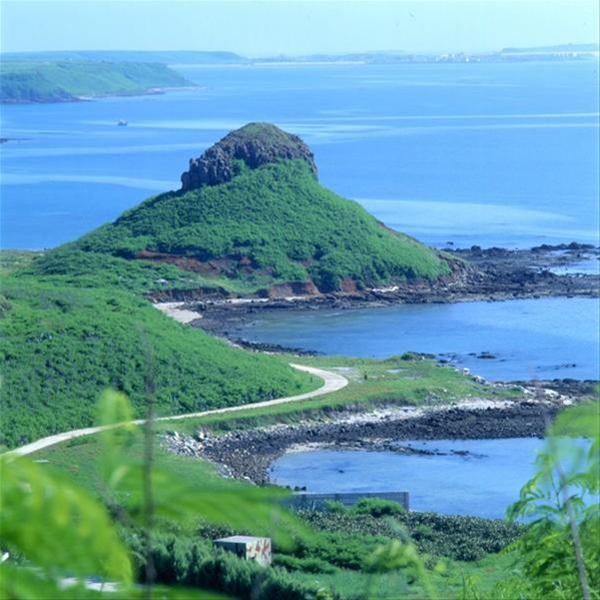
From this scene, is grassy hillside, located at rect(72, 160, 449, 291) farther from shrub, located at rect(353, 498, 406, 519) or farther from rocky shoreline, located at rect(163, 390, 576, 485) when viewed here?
shrub, located at rect(353, 498, 406, 519)

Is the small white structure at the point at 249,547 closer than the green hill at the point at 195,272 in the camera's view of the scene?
Yes

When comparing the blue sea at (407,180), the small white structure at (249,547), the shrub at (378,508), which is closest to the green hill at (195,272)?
the blue sea at (407,180)

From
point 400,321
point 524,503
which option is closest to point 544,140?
point 400,321

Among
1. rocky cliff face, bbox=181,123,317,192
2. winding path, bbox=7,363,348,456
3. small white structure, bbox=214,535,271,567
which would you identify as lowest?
winding path, bbox=7,363,348,456

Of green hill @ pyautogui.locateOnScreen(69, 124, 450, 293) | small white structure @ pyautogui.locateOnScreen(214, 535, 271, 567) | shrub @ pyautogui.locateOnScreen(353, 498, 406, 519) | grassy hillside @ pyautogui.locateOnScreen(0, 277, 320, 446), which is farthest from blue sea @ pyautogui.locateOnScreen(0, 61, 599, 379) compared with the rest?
small white structure @ pyautogui.locateOnScreen(214, 535, 271, 567)

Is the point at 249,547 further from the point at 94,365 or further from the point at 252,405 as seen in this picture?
the point at 252,405

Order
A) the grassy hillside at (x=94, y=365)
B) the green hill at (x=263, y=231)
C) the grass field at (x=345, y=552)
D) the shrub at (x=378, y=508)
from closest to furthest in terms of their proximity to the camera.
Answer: the grass field at (x=345, y=552), the shrub at (x=378, y=508), the grassy hillside at (x=94, y=365), the green hill at (x=263, y=231)

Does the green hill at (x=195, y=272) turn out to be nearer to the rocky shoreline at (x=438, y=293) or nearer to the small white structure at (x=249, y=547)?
the rocky shoreline at (x=438, y=293)
